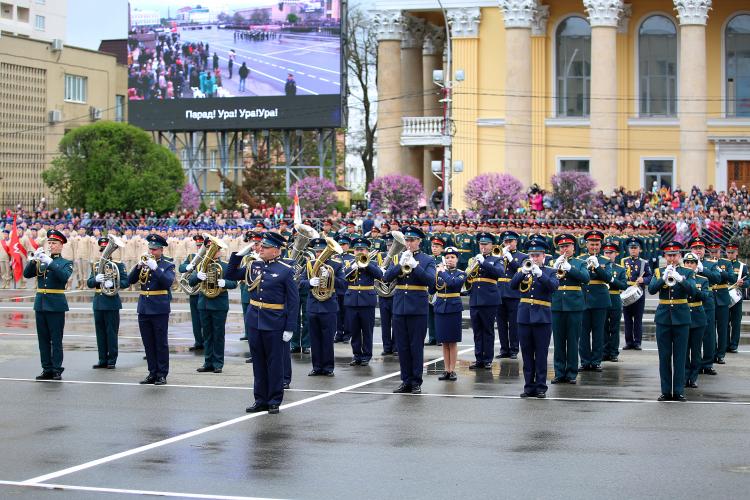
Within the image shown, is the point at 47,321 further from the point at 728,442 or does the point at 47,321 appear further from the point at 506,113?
the point at 506,113

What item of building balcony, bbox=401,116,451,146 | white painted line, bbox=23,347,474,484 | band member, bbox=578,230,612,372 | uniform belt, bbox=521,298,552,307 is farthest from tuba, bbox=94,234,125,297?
building balcony, bbox=401,116,451,146

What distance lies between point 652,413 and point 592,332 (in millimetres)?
4300

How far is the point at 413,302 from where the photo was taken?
15.7 metres

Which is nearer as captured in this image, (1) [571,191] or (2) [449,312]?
(2) [449,312]

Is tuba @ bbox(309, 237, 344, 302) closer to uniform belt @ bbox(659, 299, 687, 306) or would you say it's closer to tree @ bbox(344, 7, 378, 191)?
uniform belt @ bbox(659, 299, 687, 306)

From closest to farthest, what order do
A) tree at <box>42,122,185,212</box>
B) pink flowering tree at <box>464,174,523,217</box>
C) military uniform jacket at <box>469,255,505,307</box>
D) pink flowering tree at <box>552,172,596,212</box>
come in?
military uniform jacket at <box>469,255,505,307</box> < pink flowering tree at <box>464,174,523,217</box> < pink flowering tree at <box>552,172,596,212</box> < tree at <box>42,122,185,212</box>

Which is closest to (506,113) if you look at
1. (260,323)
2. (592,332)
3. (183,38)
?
(183,38)

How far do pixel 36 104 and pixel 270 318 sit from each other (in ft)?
167

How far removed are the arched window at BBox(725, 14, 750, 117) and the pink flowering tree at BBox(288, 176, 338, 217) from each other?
1801 cm

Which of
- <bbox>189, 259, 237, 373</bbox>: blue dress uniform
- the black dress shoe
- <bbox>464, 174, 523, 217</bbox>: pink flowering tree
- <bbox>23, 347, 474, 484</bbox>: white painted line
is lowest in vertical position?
<bbox>23, 347, 474, 484</bbox>: white painted line

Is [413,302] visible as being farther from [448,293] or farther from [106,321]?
[106,321]

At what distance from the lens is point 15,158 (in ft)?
197

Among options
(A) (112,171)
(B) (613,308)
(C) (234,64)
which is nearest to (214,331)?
(B) (613,308)

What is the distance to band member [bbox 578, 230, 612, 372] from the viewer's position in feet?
57.7
